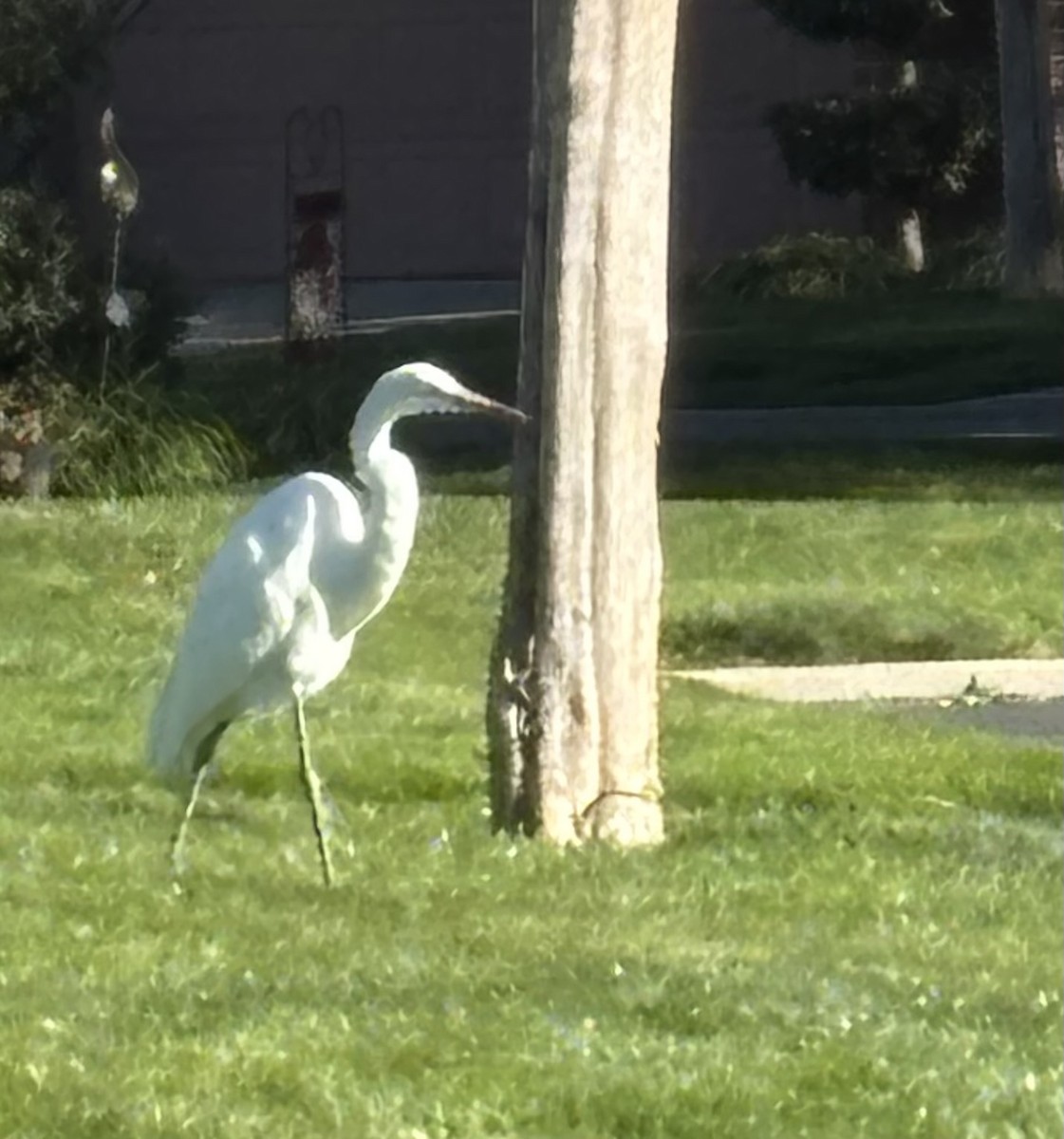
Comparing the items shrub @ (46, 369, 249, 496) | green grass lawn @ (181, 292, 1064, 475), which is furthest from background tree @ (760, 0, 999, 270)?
shrub @ (46, 369, 249, 496)

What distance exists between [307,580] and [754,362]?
14.7 m

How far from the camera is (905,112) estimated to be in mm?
26000

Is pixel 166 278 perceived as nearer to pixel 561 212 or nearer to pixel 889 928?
pixel 561 212

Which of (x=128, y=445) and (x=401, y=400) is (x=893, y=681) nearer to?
(x=401, y=400)

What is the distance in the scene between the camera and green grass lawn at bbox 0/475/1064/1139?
543 cm

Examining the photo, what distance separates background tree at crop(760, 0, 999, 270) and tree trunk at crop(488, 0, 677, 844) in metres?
18.0

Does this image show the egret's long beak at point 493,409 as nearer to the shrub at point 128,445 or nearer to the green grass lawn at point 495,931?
the green grass lawn at point 495,931

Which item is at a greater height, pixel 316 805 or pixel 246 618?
pixel 246 618

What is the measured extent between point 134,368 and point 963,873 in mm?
8176

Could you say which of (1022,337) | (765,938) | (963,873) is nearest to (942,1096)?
(765,938)

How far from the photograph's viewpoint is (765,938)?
22.2ft

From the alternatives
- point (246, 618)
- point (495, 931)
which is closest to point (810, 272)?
point (246, 618)

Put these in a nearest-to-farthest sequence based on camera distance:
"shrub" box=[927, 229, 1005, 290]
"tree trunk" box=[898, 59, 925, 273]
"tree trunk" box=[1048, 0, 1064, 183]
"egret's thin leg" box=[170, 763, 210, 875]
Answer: "egret's thin leg" box=[170, 763, 210, 875], "tree trunk" box=[1048, 0, 1064, 183], "shrub" box=[927, 229, 1005, 290], "tree trunk" box=[898, 59, 925, 273]

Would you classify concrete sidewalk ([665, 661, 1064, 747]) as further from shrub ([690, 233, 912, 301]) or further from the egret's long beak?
shrub ([690, 233, 912, 301])
